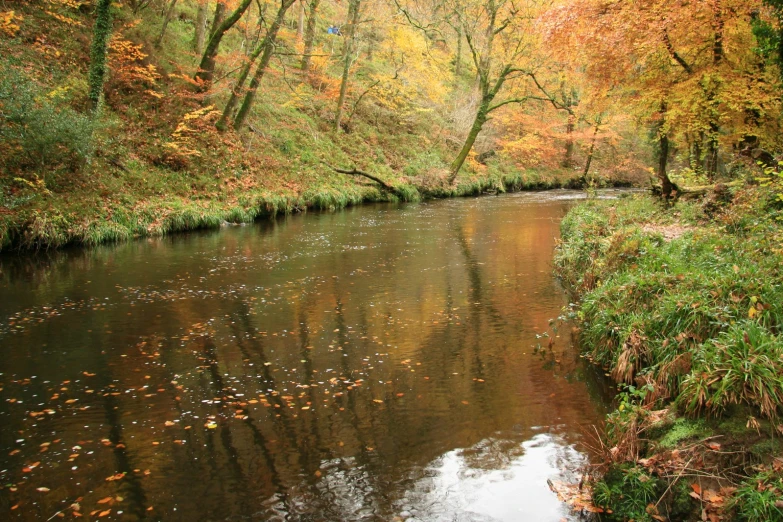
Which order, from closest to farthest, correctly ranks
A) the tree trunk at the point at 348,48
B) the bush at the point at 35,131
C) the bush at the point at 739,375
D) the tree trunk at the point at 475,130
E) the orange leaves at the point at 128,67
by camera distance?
the bush at the point at 739,375, the bush at the point at 35,131, the orange leaves at the point at 128,67, the tree trunk at the point at 348,48, the tree trunk at the point at 475,130

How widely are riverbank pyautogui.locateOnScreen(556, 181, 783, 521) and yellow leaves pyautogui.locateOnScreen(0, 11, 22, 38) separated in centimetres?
1873

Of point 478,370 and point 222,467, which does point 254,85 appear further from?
point 222,467

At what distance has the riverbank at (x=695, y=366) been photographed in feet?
13.8

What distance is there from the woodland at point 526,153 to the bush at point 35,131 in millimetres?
54

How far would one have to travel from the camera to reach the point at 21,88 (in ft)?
46.9

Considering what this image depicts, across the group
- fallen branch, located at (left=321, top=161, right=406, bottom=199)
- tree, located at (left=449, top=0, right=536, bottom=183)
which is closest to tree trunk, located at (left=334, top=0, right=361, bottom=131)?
fallen branch, located at (left=321, top=161, right=406, bottom=199)

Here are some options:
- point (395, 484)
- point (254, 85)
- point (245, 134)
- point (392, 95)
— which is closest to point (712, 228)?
point (395, 484)

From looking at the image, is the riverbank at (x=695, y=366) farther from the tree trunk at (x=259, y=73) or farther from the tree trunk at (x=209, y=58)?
the tree trunk at (x=209, y=58)

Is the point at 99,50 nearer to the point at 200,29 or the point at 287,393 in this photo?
the point at 200,29

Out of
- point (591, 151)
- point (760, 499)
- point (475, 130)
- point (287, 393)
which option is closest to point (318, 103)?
point (475, 130)

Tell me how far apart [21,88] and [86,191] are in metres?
2.96

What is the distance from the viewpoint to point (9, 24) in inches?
691

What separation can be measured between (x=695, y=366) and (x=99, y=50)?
58.5 feet

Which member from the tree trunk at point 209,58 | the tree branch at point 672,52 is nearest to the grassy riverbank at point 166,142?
the tree trunk at point 209,58
